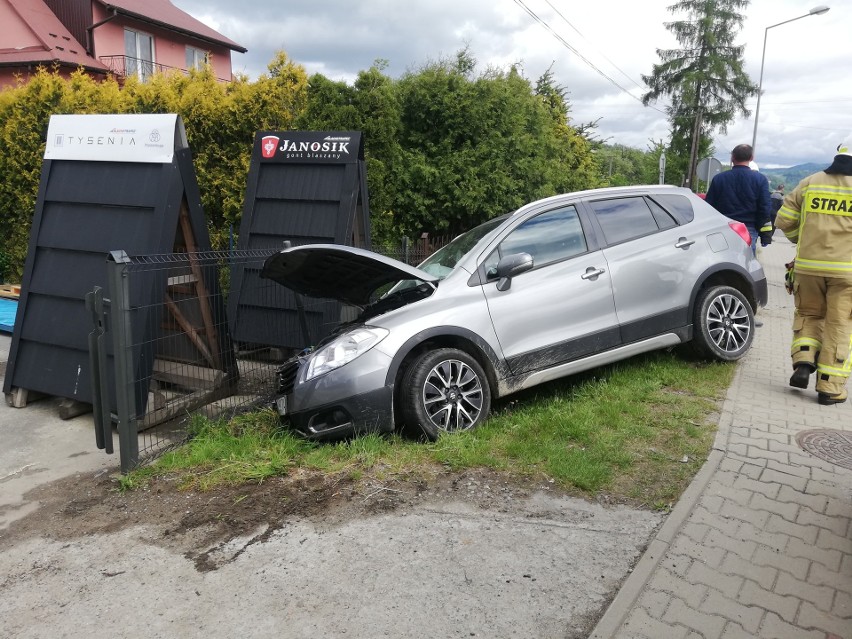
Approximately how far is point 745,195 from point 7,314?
9197 mm

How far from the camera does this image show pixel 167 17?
2727cm

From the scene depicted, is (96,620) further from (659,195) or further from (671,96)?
(671,96)

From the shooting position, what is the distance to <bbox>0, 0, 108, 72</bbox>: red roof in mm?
22641

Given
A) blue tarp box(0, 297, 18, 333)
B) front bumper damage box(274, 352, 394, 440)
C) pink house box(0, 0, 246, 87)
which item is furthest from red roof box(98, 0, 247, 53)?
front bumper damage box(274, 352, 394, 440)

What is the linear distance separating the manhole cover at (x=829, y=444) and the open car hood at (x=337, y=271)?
9.05 feet

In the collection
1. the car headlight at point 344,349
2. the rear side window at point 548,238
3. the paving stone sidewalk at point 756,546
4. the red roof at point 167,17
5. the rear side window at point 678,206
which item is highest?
the red roof at point 167,17

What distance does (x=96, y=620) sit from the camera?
2902 mm

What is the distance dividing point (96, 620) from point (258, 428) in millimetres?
2218

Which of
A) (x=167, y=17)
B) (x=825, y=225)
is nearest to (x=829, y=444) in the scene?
(x=825, y=225)

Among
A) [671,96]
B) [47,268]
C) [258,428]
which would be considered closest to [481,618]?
[258,428]

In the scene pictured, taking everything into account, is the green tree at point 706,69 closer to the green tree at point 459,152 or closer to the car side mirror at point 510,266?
the green tree at point 459,152

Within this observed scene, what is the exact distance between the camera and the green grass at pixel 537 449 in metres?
4.07

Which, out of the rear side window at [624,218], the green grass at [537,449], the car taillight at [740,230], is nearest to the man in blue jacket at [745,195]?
the car taillight at [740,230]

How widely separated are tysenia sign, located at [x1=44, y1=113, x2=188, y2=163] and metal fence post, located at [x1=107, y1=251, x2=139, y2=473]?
1.41 meters
